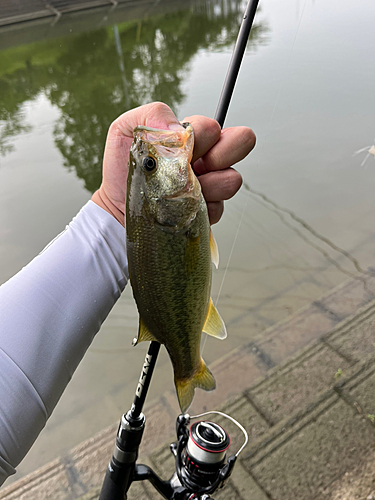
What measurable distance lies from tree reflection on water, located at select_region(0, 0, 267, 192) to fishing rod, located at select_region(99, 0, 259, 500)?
13.5ft

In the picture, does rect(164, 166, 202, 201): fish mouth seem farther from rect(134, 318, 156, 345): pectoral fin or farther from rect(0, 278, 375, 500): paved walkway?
rect(0, 278, 375, 500): paved walkway

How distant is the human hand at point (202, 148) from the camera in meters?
1.11

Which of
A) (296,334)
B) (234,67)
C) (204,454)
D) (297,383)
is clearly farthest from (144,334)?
(296,334)

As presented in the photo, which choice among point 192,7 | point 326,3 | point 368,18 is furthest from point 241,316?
point 192,7

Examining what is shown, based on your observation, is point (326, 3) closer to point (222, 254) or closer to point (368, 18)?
point (368, 18)

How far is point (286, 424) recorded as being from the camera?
7.72 ft

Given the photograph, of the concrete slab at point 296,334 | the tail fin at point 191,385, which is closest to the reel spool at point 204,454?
the tail fin at point 191,385

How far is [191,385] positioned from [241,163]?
428 cm

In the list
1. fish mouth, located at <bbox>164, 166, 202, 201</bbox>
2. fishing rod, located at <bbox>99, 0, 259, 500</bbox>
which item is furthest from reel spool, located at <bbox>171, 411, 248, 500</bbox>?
fish mouth, located at <bbox>164, 166, 202, 201</bbox>

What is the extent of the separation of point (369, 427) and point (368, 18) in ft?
35.3

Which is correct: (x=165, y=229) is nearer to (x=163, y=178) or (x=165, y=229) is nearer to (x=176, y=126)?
(x=163, y=178)

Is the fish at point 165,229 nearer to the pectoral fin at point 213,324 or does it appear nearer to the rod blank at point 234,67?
the pectoral fin at point 213,324

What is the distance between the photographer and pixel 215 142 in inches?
46.1

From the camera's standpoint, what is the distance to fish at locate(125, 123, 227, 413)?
0.99m
